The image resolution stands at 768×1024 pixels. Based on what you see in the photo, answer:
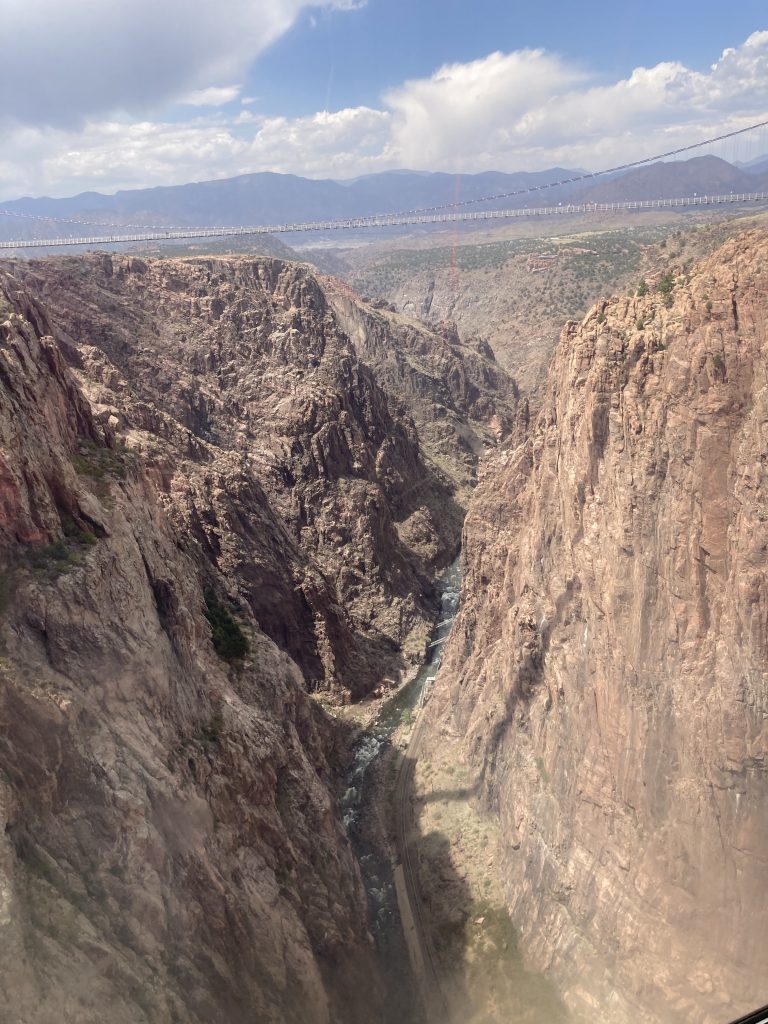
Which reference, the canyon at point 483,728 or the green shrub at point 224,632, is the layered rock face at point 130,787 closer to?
the canyon at point 483,728

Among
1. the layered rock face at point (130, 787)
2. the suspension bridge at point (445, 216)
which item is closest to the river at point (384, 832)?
the layered rock face at point (130, 787)

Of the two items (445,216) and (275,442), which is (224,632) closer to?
(275,442)

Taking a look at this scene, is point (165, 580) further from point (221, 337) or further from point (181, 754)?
point (221, 337)

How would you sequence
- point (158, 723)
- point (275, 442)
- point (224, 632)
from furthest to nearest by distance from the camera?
point (275, 442) → point (224, 632) → point (158, 723)

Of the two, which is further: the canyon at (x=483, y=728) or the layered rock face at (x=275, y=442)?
the layered rock face at (x=275, y=442)

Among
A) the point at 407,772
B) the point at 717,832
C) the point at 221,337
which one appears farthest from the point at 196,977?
the point at 221,337

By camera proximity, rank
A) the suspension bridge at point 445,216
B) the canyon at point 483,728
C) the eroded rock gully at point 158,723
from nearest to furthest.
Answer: the eroded rock gully at point 158,723 → the canyon at point 483,728 → the suspension bridge at point 445,216

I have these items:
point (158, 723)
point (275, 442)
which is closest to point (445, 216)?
point (275, 442)
